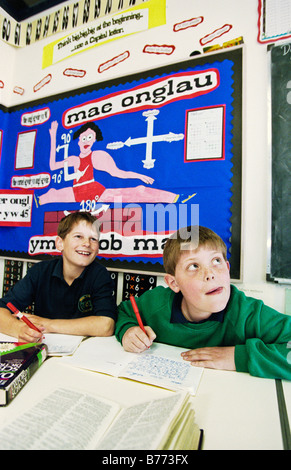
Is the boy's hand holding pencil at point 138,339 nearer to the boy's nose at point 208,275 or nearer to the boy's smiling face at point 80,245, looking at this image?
the boy's nose at point 208,275

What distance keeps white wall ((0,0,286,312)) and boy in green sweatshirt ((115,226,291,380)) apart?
0.28 meters

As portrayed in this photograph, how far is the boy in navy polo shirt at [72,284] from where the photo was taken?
3.32 feet

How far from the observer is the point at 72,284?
1.06 metres

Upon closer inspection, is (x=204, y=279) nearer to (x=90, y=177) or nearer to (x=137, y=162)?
(x=137, y=162)

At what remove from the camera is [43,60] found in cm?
165

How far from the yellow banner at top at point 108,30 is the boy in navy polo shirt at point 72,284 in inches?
41.4

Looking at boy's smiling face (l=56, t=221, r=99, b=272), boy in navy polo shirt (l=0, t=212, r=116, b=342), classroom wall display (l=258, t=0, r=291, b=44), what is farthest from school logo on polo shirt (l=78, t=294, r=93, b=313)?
classroom wall display (l=258, t=0, r=291, b=44)

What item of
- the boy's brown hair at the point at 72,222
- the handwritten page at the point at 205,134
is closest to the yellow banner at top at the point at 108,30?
the handwritten page at the point at 205,134

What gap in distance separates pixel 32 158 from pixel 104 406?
1.47m

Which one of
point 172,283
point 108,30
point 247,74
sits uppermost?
point 108,30

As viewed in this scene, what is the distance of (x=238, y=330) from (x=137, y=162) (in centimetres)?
84

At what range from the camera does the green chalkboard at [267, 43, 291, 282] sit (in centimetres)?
99

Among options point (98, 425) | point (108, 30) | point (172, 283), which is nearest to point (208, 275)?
point (172, 283)

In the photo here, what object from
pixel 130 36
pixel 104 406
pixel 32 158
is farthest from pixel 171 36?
pixel 104 406
